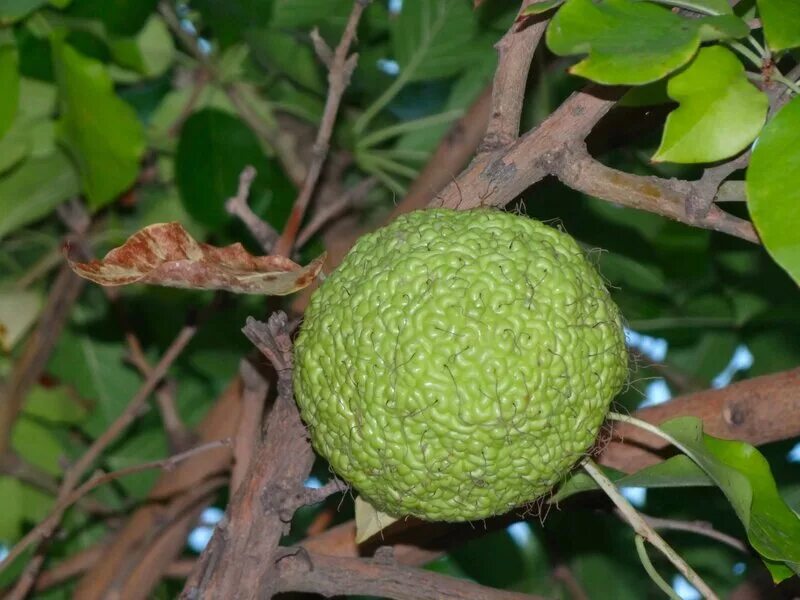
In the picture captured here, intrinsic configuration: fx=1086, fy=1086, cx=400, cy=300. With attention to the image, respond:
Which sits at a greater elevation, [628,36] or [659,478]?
[628,36]

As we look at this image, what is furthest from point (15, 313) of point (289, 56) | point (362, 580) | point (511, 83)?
point (511, 83)

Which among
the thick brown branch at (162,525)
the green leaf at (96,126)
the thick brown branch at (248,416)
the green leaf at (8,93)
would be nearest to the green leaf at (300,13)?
the green leaf at (96,126)

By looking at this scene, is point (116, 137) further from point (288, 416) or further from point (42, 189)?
point (288, 416)

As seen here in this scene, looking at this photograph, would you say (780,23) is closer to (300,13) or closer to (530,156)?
(530,156)

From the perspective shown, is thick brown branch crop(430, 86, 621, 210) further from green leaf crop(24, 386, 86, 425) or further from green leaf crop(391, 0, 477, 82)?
green leaf crop(24, 386, 86, 425)

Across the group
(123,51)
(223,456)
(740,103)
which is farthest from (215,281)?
(123,51)

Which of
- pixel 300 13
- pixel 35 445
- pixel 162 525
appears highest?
pixel 300 13
